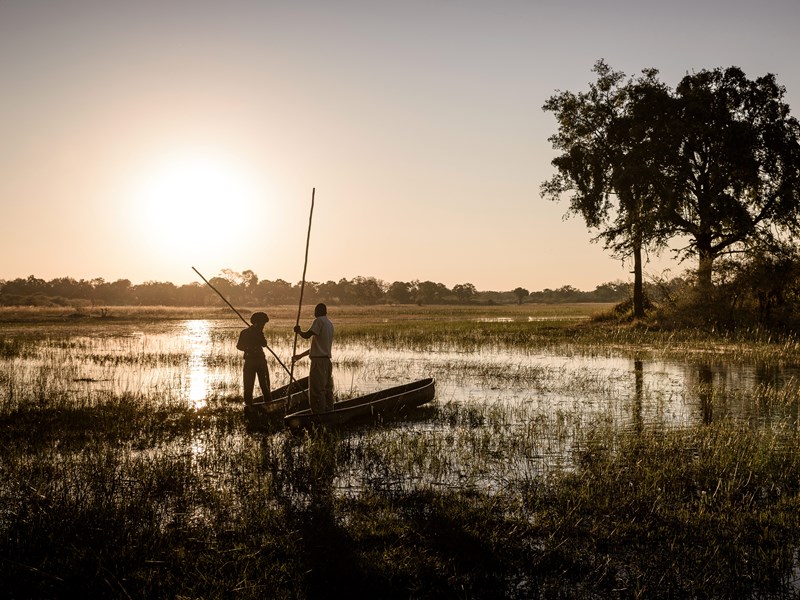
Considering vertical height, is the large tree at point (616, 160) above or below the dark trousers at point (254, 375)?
above

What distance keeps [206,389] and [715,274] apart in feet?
94.0

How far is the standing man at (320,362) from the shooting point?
12.6 metres

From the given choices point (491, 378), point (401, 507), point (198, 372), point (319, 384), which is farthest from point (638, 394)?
point (198, 372)

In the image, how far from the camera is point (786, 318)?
113 ft

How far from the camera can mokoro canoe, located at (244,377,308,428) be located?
13.4 meters

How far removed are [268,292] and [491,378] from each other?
151038 millimetres

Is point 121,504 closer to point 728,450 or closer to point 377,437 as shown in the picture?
point 377,437

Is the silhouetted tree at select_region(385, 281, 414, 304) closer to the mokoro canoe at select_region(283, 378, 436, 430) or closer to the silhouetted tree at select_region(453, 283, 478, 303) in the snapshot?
the silhouetted tree at select_region(453, 283, 478, 303)

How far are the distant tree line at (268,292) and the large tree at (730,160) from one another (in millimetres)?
89906

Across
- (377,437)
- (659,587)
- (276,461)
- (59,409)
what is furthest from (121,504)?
(59,409)

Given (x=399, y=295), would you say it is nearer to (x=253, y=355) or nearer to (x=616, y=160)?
(x=616, y=160)

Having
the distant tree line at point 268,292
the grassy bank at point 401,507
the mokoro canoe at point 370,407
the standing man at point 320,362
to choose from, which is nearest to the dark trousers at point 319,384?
the standing man at point 320,362

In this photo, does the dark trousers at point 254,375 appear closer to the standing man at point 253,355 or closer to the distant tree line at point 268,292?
the standing man at point 253,355

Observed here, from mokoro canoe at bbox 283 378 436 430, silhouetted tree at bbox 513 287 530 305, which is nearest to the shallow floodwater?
mokoro canoe at bbox 283 378 436 430
